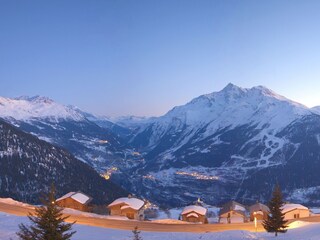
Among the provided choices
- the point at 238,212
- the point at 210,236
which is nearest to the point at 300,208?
the point at 238,212

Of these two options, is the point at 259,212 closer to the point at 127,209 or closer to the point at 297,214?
the point at 297,214

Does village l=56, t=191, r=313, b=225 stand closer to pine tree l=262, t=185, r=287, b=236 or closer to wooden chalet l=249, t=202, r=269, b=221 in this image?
wooden chalet l=249, t=202, r=269, b=221

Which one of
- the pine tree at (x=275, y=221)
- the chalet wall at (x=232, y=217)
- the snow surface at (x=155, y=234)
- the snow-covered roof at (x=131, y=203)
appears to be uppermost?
the snow-covered roof at (x=131, y=203)

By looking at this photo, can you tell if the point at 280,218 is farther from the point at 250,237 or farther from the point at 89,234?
the point at 89,234

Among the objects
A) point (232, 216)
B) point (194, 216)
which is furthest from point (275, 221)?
point (232, 216)

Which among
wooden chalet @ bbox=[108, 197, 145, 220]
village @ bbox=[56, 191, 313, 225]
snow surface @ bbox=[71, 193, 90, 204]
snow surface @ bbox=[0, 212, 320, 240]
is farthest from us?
snow surface @ bbox=[71, 193, 90, 204]

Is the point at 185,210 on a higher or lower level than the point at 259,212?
higher

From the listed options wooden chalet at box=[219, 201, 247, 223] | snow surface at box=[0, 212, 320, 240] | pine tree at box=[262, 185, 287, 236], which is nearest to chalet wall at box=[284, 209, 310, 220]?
wooden chalet at box=[219, 201, 247, 223]

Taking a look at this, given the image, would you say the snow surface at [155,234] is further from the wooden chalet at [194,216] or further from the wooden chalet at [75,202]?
the wooden chalet at [194,216]

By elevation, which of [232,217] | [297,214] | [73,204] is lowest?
[232,217]

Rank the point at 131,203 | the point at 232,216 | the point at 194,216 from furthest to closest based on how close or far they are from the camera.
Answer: the point at 232,216 < the point at 194,216 < the point at 131,203

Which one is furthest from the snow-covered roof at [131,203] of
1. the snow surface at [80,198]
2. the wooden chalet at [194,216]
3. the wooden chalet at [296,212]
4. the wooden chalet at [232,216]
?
the wooden chalet at [296,212]

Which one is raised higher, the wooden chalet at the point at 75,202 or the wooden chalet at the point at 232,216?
the wooden chalet at the point at 75,202

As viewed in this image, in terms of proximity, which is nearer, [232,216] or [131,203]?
[131,203]
